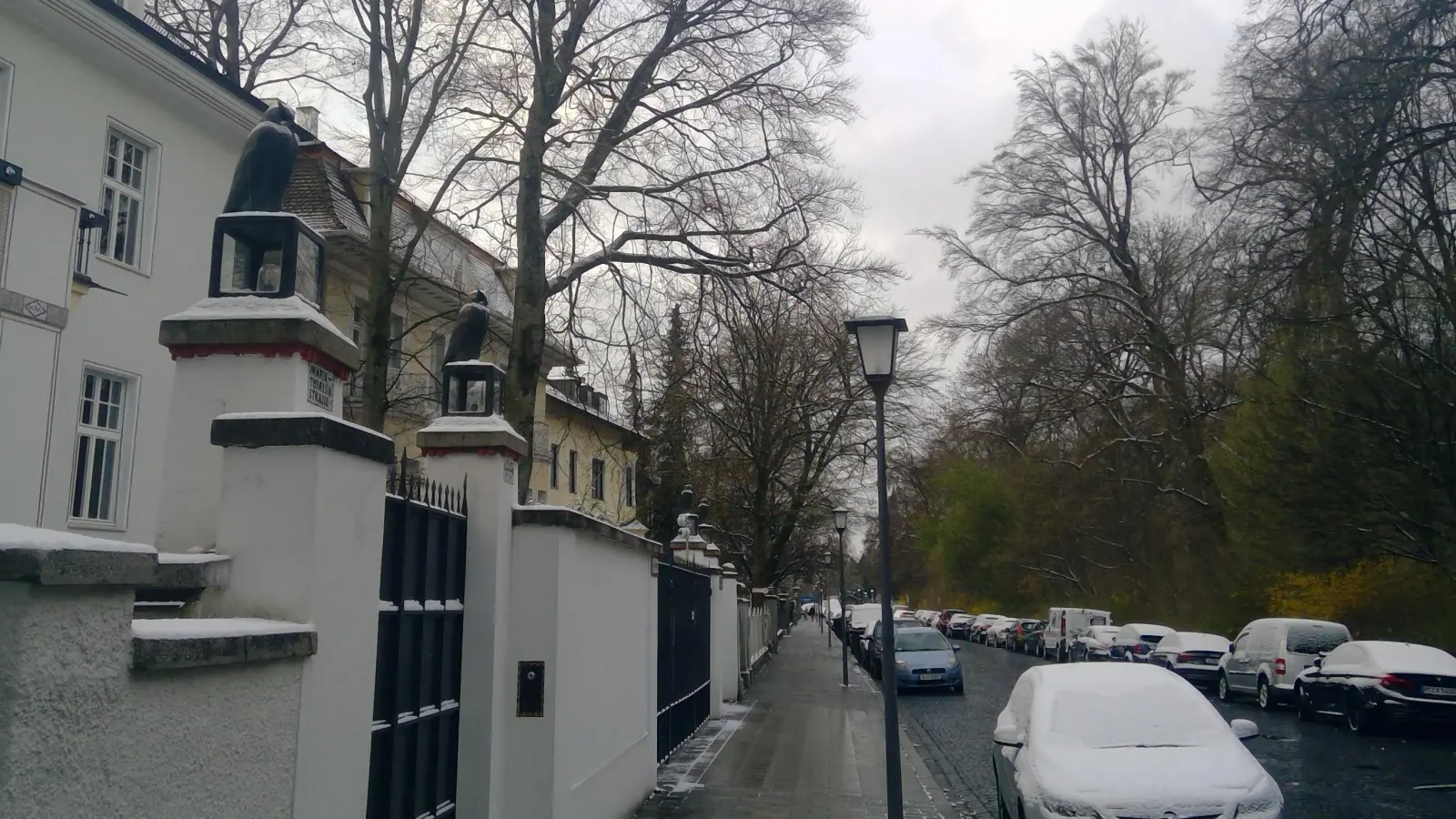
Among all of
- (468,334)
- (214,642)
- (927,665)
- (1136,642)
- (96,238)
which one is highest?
(96,238)

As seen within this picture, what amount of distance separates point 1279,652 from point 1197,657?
4.56m

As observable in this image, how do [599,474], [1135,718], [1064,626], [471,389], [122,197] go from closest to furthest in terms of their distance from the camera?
1. [471,389]
2. [1135,718]
3. [122,197]
4. [599,474]
5. [1064,626]

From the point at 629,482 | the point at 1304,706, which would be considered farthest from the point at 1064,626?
the point at 629,482

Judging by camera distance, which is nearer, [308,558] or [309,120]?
[308,558]

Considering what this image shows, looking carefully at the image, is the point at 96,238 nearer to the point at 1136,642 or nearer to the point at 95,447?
the point at 95,447

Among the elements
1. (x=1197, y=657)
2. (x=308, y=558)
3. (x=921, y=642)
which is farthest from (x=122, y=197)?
(x=1197, y=657)

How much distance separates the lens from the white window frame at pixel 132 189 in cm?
1476

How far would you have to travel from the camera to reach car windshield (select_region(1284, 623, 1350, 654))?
66.6 ft

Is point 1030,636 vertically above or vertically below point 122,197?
below

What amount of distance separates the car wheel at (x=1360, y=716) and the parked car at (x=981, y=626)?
115 feet

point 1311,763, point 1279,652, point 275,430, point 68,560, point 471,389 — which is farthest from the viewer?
point 1279,652

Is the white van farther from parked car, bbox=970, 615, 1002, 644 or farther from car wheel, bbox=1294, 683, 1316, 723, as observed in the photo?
car wheel, bbox=1294, 683, 1316, 723

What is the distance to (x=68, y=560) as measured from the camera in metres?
2.62

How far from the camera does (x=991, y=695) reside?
80.6ft
